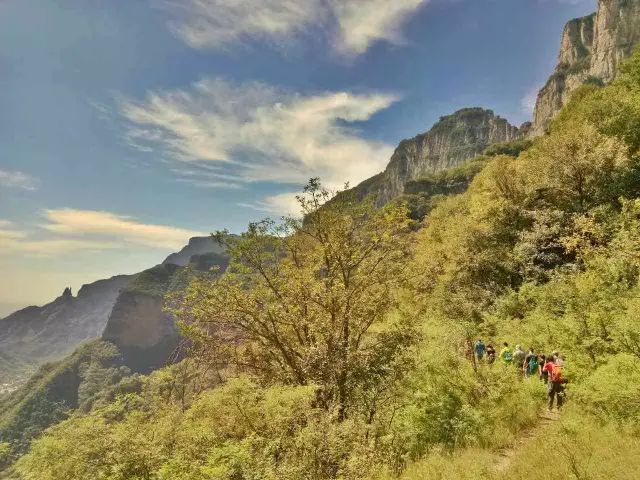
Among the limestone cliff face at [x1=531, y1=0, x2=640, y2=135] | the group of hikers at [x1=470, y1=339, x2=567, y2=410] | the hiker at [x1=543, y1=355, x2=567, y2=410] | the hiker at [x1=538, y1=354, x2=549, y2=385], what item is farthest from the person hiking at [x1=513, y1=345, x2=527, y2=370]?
the limestone cliff face at [x1=531, y1=0, x2=640, y2=135]

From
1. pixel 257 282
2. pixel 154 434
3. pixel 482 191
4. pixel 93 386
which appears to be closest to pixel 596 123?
pixel 482 191

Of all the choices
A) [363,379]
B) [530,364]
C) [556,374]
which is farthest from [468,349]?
[363,379]

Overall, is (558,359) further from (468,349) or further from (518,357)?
(468,349)

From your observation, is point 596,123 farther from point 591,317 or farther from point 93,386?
point 93,386

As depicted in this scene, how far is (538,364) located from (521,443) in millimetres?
6406

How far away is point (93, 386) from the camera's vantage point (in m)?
197

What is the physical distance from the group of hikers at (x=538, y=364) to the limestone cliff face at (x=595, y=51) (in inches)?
6195

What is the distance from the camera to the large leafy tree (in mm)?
14805

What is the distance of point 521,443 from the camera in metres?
11.0

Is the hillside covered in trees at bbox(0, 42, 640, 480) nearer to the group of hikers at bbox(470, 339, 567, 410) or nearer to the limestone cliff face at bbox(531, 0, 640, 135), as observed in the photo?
the group of hikers at bbox(470, 339, 567, 410)

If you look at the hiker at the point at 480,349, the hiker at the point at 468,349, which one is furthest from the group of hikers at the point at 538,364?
the hiker at the point at 468,349

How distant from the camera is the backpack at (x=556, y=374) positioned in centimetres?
1311

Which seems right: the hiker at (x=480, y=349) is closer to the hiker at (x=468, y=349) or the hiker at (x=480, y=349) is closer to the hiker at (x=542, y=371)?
the hiker at (x=468, y=349)

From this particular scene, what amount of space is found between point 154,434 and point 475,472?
10313mm
